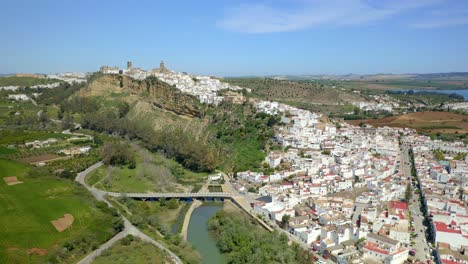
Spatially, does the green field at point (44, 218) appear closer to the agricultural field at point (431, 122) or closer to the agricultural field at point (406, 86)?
Result: the agricultural field at point (431, 122)

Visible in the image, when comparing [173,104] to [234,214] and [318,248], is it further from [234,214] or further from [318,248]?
[318,248]

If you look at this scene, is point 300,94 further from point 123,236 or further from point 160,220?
point 123,236

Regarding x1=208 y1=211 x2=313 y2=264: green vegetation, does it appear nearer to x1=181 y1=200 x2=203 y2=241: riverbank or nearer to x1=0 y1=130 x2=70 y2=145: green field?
x1=181 y1=200 x2=203 y2=241: riverbank

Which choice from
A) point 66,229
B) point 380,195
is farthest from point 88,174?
point 380,195

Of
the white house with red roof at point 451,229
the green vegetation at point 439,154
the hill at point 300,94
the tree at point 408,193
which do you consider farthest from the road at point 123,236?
the hill at point 300,94

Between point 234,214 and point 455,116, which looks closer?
point 234,214

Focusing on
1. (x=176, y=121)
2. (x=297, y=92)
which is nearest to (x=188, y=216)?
(x=176, y=121)

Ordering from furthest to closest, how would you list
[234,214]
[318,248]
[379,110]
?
[379,110]
[234,214]
[318,248]
